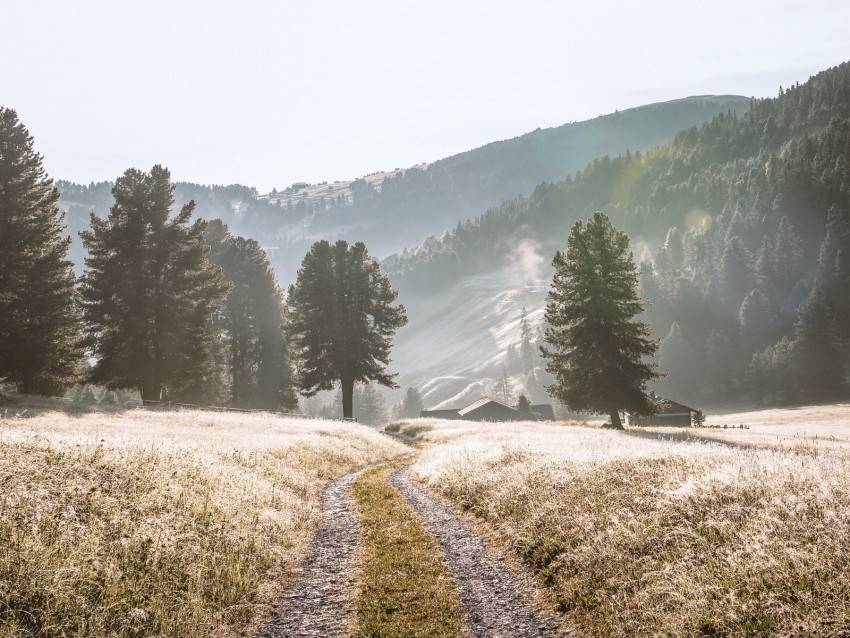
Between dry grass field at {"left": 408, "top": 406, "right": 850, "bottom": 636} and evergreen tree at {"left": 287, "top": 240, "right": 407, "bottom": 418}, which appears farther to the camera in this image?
evergreen tree at {"left": 287, "top": 240, "right": 407, "bottom": 418}

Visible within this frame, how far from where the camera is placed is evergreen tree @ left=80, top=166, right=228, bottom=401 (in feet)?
120

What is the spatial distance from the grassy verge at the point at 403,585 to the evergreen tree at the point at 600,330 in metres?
27.5

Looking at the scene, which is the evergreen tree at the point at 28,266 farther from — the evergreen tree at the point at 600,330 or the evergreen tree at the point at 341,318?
the evergreen tree at the point at 600,330

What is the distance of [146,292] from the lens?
122ft

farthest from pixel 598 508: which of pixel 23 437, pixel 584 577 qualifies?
pixel 23 437

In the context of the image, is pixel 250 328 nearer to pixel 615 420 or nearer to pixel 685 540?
pixel 615 420

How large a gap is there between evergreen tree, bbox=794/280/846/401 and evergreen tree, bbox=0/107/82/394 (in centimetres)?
10425

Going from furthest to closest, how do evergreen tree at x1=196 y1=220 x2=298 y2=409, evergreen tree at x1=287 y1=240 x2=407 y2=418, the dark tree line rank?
evergreen tree at x1=196 y1=220 x2=298 y2=409 → evergreen tree at x1=287 y1=240 x2=407 y2=418 → the dark tree line

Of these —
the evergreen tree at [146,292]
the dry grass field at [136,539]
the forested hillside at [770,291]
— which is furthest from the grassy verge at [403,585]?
the forested hillside at [770,291]

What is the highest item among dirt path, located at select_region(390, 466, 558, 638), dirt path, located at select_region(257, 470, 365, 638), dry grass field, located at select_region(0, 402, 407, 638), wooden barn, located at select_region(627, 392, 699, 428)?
dry grass field, located at select_region(0, 402, 407, 638)

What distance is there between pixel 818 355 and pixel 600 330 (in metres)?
73.8

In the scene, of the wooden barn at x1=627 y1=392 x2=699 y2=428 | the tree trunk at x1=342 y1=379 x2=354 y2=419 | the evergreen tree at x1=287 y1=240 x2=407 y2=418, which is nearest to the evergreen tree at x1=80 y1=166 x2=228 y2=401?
the evergreen tree at x1=287 y1=240 x2=407 y2=418

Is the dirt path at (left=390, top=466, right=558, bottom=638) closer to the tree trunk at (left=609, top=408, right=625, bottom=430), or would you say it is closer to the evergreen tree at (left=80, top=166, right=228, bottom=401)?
the tree trunk at (left=609, top=408, right=625, bottom=430)

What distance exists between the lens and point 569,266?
132ft
